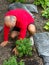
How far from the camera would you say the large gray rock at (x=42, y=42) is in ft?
14.5

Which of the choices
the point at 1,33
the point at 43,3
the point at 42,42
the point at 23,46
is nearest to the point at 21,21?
the point at 23,46

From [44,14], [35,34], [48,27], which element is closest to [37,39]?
[35,34]

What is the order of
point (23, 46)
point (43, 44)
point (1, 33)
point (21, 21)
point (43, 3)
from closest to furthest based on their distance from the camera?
point (23, 46) → point (21, 21) → point (43, 44) → point (1, 33) → point (43, 3)

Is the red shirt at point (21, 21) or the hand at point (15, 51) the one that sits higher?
the red shirt at point (21, 21)

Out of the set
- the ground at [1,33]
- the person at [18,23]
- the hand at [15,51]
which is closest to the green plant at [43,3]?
the ground at [1,33]

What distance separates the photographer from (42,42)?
4.66m

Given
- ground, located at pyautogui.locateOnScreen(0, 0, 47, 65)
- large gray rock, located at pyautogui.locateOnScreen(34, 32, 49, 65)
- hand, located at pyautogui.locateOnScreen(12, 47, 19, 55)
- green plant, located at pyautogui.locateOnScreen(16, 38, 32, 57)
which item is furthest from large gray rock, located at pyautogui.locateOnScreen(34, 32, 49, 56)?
hand, located at pyautogui.locateOnScreen(12, 47, 19, 55)

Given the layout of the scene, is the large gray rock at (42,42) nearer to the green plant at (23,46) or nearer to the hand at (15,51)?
the green plant at (23,46)

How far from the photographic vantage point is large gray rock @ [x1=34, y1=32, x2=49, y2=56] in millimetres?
4430

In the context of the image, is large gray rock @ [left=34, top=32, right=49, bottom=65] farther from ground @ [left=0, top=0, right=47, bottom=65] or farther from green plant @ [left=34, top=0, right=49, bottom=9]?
green plant @ [left=34, top=0, right=49, bottom=9]

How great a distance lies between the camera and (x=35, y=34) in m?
4.84

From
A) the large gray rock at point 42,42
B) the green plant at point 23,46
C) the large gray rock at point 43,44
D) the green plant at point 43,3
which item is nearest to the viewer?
the green plant at point 23,46

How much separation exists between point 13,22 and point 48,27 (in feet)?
3.58

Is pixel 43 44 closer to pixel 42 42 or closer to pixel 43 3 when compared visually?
pixel 42 42
